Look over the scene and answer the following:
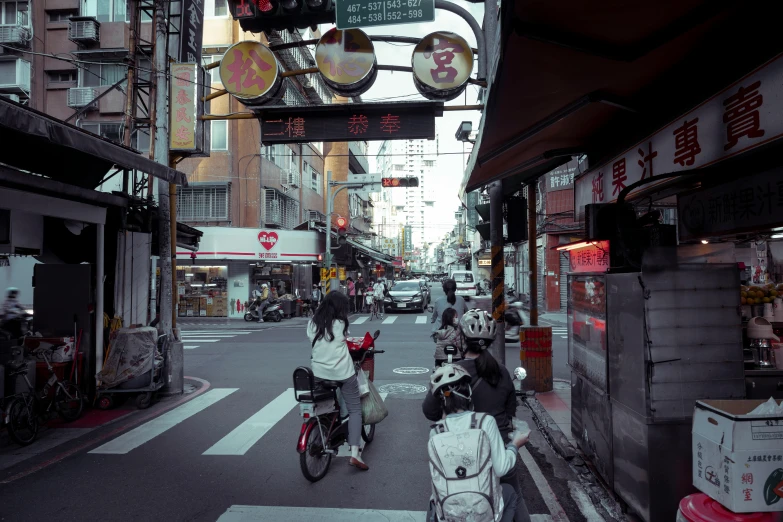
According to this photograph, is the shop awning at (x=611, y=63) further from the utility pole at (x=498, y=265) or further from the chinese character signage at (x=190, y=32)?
the chinese character signage at (x=190, y=32)

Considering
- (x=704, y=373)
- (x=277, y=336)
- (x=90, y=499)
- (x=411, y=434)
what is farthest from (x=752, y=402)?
(x=277, y=336)

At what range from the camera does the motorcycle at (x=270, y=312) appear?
22969mm

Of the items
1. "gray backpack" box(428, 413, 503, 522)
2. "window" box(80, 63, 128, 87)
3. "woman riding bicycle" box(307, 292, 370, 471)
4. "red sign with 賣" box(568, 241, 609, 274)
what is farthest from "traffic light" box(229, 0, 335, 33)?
"window" box(80, 63, 128, 87)

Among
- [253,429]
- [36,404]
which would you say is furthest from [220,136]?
[253,429]

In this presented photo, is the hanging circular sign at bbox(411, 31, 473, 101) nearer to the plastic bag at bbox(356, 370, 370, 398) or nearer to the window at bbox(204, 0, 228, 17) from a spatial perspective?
the plastic bag at bbox(356, 370, 370, 398)

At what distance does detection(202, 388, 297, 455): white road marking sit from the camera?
20.6 feet

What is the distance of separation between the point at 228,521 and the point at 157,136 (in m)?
7.21

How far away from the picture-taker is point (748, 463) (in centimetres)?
311

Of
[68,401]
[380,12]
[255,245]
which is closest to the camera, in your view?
[380,12]

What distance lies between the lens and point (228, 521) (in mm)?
4348

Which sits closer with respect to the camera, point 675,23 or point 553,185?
point 675,23

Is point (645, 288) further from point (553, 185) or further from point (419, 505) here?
point (553, 185)

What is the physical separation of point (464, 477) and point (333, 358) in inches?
110

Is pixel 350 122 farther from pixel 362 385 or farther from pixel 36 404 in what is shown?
pixel 36 404
